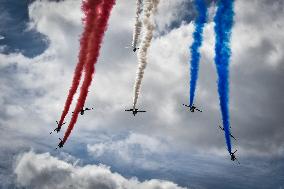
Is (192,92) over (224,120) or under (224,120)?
over

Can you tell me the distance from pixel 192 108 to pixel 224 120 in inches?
549

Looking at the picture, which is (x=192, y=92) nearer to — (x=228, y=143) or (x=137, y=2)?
Result: (x=228, y=143)

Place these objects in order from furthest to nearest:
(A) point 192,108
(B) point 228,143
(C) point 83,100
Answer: (A) point 192,108
(B) point 228,143
(C) point 83,100

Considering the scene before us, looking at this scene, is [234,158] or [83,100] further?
[234,158]

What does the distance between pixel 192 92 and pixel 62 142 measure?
23065mm

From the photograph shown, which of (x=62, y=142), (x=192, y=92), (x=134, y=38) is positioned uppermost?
(x=134, y=38)

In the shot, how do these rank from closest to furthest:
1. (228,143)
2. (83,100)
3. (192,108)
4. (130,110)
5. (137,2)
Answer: (137,2) < (83,100) < (228,143) < (130,110) < (192,108)

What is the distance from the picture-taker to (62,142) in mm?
53594

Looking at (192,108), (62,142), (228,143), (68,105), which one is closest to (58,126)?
(62,142)

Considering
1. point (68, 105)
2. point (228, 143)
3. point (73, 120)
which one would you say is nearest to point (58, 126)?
point (73, 120)

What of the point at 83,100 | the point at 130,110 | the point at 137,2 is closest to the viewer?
the point at 137,2

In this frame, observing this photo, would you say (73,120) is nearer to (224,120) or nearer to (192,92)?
(192,92)

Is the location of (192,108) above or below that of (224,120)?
above

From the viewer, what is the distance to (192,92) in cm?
3981
